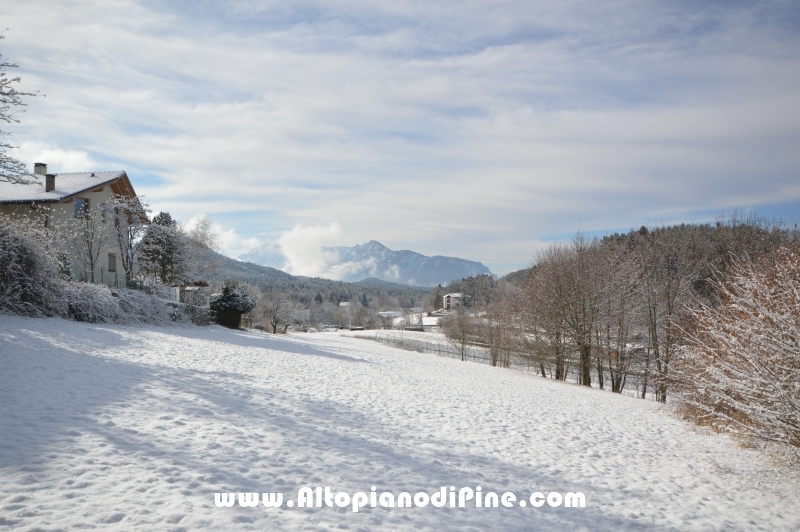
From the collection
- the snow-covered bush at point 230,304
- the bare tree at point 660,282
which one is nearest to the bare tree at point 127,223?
the snow-covered bush at point 230,304

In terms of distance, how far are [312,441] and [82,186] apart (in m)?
29.3

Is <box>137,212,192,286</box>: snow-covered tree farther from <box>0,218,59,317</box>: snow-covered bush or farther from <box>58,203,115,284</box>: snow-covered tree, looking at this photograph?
<box>0,218,59,317</box>: snow-covered bush

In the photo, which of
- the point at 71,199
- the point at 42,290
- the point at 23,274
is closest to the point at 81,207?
the point at 71,199

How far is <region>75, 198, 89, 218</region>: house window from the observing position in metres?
28.2

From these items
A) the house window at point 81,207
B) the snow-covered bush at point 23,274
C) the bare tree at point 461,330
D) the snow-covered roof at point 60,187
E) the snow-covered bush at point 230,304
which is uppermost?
the snow-covered roof at point 60,187

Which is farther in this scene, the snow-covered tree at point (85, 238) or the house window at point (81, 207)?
the house window at point (81, 207)

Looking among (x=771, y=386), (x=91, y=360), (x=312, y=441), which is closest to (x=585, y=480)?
(x=771, y=386)

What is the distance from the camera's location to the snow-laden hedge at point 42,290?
15.7m

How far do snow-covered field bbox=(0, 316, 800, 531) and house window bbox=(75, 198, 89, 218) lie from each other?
57.8 ft

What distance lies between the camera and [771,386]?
8.28 meters

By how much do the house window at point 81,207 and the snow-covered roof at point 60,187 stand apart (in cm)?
71

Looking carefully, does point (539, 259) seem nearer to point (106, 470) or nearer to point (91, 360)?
point (91, 360)

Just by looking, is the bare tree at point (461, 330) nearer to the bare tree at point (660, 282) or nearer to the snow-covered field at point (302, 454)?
the bare tree at point (660, 282)

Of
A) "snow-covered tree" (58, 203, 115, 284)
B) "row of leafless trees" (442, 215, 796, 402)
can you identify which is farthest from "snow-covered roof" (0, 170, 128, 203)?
"row of leafless trees" (442, 215, 796, 402)
